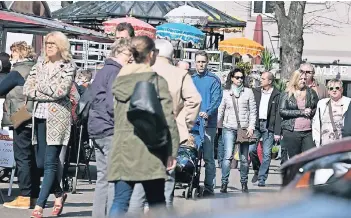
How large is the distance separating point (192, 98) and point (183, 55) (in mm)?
16443

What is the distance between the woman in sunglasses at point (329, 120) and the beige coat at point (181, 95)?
3.90 metres

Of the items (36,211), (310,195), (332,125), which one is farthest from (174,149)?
(332,125)

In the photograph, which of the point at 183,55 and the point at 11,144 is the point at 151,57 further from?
the point at 183,55

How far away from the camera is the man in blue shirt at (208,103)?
39.4 ft

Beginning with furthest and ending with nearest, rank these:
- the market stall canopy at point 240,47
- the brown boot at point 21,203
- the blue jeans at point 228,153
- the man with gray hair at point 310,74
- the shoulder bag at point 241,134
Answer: the market stall canopy at point 240,47
the shoulder bag at point 241,134
the blue jeans at point 228,153
the man with gray hair at point 310,74
the brown boot at point 21,203

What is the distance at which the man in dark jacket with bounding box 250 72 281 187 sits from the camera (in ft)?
48.4

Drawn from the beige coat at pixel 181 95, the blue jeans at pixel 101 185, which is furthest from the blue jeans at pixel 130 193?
the blue jeans at pixel 101 185

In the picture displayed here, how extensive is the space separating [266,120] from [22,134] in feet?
20.0

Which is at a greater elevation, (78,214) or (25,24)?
(25,24)

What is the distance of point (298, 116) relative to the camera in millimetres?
12211

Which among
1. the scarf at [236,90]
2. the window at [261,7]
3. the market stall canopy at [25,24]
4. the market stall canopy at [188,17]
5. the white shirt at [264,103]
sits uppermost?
the window at [261,7]

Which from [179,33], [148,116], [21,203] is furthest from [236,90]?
[179,33]

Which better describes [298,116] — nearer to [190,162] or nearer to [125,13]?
[190,162]

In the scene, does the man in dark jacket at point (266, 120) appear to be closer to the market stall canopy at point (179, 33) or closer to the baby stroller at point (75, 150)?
the baby stroller at point (75, 150)
